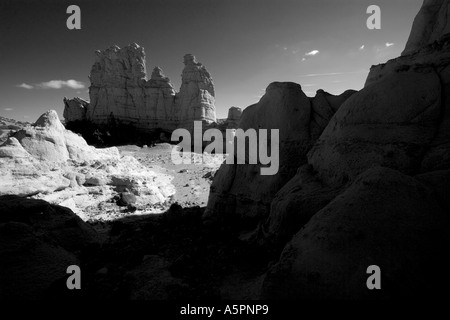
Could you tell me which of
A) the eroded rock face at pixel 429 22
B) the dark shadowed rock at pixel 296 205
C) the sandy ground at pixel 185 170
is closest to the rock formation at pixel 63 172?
the sandy ground at pixel 185 170

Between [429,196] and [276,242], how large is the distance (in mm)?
2716

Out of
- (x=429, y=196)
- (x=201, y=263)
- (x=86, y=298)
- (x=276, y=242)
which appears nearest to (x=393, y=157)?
(x=429, y=196)

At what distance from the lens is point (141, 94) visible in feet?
132

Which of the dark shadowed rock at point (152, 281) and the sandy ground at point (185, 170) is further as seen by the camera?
the sandy ground at point (185, 170)

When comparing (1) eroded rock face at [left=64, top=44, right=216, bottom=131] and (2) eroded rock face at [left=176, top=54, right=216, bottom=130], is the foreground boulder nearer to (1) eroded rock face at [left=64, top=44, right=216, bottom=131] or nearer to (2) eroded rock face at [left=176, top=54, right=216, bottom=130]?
(2) eroded rock face at [left=176, top=54, right=216, bottom=130]

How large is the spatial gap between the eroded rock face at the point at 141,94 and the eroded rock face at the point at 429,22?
106ft

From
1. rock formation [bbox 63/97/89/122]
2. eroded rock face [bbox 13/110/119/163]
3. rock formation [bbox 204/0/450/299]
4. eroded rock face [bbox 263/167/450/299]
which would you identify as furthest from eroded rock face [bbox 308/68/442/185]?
rock formation [bbox 63/97/89/122]

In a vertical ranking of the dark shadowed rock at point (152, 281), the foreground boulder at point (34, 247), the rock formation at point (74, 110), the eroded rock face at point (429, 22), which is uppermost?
the rock formation at point (74, 110)

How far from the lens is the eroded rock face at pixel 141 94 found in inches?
1545

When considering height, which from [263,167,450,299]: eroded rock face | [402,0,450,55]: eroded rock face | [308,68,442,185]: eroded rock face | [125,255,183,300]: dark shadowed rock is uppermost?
[402,0,450,55]: eroded rock face

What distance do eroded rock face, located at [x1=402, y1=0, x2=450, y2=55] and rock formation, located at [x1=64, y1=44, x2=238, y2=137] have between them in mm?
32409

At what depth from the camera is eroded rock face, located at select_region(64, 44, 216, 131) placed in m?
39.2

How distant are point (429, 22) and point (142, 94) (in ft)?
129

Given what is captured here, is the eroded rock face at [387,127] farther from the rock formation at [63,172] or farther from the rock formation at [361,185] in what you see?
the rock formation at [63,172]
